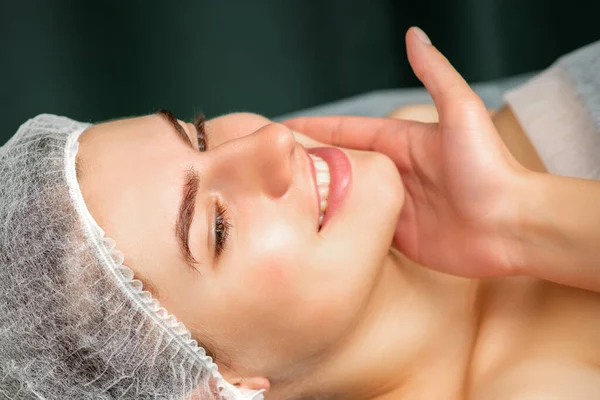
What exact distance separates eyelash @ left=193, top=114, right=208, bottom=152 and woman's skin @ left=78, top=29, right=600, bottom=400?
0.7 inches

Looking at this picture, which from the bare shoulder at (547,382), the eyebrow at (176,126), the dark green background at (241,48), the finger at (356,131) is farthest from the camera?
the dark green background at (241,48)

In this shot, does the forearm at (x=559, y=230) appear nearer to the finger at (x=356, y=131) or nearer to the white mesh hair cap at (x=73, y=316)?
the finger at (x=356, y=131)

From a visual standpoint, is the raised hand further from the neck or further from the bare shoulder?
the bare shoulder

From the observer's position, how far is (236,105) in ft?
8.56

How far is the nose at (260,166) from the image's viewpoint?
1.23m

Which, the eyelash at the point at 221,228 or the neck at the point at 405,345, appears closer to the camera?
the eyelash at the point at 221,228

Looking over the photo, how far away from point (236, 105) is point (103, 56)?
0.49 meters

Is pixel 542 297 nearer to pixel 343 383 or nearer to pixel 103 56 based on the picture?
pixel 343 383

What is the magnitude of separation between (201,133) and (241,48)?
4.15 feet

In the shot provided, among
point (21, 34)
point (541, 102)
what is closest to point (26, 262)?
point (541, 102)

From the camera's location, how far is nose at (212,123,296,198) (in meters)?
1.23

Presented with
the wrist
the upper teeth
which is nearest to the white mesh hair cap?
the upper teeth

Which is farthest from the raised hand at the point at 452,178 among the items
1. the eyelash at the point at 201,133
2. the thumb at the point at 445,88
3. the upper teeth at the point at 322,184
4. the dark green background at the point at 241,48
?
the dark green background at the point at 241,48

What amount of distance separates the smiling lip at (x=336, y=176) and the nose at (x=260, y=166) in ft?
0.31
